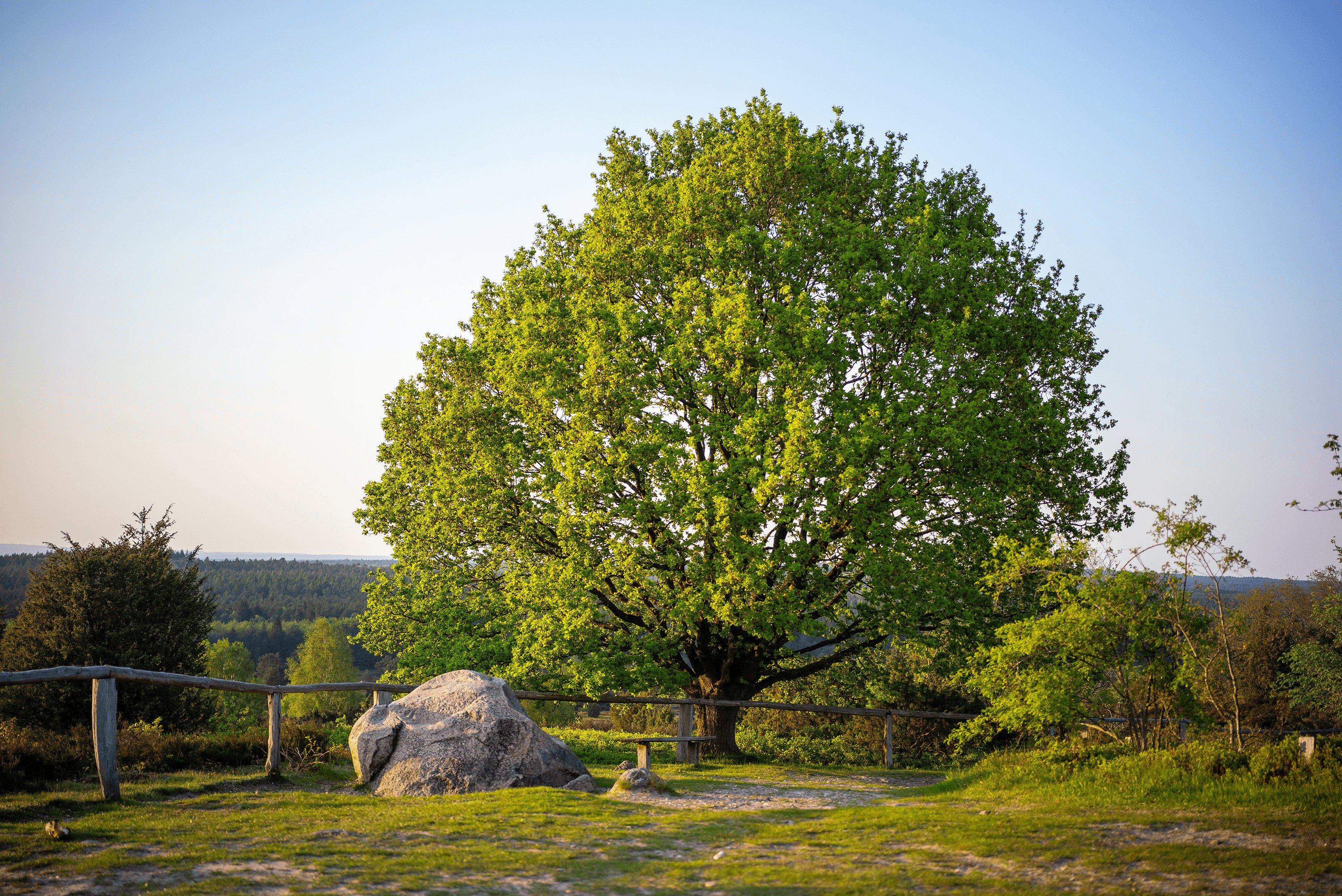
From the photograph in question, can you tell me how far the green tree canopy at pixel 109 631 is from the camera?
20.6 m

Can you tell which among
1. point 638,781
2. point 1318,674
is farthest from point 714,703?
point 1318,674

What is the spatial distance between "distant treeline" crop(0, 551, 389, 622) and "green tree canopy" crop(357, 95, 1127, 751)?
236ft

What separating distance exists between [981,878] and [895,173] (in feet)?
52.2

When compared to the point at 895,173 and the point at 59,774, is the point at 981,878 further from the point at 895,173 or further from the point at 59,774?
the point at 895,173

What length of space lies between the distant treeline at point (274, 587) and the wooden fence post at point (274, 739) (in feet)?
248

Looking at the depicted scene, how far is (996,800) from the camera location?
1060 cm

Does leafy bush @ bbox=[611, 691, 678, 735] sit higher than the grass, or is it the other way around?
the grass

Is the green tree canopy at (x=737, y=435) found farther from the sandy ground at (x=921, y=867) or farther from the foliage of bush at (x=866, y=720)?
the sandy ground at (x=921, y=867)

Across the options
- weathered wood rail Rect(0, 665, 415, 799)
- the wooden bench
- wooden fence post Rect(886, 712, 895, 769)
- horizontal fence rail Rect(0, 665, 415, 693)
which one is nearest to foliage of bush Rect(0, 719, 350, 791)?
weathered wood rail Rect(0, 665, 415, 799)

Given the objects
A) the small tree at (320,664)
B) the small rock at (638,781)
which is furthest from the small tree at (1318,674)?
the small tree at (320,664)

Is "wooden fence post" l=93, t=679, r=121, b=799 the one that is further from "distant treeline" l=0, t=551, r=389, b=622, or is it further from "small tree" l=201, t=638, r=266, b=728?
"distant treeline" l=0, t=551, r=389, b=622

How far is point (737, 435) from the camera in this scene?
15.8m

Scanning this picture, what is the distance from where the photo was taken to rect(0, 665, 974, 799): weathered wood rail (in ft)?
30.7

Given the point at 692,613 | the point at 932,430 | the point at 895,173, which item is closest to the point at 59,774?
the point at 692,613
